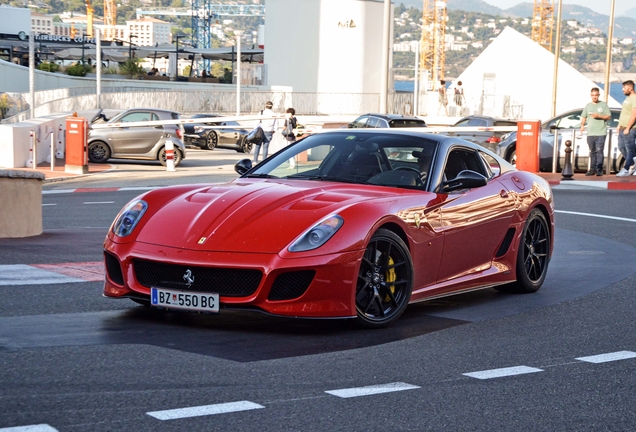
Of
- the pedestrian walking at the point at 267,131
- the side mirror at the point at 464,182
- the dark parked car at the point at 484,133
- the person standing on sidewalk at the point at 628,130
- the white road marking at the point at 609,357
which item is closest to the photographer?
the white road marking at the point at 609,357

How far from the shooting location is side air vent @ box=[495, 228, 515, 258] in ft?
26.8

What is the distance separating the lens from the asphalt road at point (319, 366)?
14.9 feet

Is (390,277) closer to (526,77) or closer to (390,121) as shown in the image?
(390,121)

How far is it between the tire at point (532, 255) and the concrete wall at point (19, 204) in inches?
222

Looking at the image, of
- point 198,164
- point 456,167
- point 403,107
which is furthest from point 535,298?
point 403,107

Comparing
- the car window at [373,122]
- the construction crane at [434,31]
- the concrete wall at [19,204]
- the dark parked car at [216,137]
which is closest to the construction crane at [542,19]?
the construction crane at [434,31]

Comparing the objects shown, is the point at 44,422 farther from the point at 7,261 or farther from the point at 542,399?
the point at 7,261

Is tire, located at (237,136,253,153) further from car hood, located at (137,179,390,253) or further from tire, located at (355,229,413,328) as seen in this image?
tire, located at (355,229,413,328)

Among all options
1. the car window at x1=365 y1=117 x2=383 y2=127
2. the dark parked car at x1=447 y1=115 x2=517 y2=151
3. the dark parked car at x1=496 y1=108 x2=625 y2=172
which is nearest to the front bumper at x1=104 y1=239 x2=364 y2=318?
the dark parked car at x1=496 y1=108 x2=625 y2=172

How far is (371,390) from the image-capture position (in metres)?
5.05

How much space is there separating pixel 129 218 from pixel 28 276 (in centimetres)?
211

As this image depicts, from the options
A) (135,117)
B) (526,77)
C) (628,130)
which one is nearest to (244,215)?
(628,130)

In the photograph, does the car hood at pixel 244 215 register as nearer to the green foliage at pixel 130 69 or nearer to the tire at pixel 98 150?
the tire at pixel 98 150

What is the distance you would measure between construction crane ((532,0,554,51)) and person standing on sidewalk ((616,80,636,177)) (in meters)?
120
